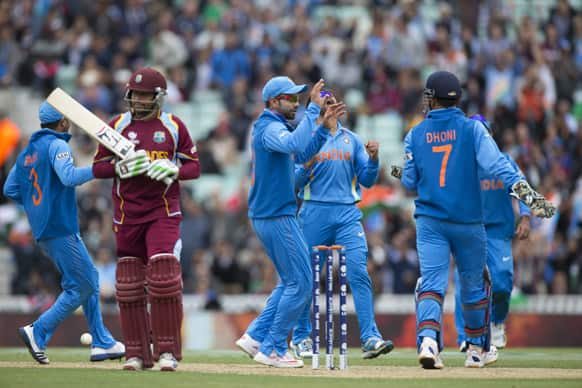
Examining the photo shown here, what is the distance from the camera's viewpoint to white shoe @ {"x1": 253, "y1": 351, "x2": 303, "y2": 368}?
1352 cm

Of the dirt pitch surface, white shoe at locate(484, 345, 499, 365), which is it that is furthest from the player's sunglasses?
white shoe at locate(484, 345, 499, 365)

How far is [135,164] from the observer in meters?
12.4

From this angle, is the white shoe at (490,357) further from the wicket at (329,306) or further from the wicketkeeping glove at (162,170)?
the wicketkeeping glove at (162,170)

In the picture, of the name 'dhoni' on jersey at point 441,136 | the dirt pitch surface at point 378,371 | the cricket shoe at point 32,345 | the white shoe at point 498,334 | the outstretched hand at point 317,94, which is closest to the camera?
the dirt pitch surface at point 378,371

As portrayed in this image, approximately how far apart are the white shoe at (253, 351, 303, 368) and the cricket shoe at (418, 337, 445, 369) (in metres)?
1.29

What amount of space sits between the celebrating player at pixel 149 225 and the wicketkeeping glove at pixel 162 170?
0.04ft

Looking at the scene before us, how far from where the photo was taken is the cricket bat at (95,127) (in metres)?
12.5

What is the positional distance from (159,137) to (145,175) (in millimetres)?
383

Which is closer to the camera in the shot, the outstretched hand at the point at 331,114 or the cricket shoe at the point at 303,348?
the outstretched hand at the point at 331,114

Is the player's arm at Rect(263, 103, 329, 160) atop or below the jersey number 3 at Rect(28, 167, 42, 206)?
atop

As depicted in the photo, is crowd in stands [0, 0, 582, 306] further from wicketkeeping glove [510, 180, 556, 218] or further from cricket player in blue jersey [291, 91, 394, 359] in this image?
wicketkeeping glove [510, 180, 556, 218]

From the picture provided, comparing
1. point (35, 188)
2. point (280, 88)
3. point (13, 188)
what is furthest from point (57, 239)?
point (280, 88)

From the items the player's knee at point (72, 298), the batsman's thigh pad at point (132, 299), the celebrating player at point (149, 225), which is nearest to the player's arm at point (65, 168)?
the celebrating player at point (149, 225)

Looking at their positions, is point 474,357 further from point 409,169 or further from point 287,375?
point 287,375
